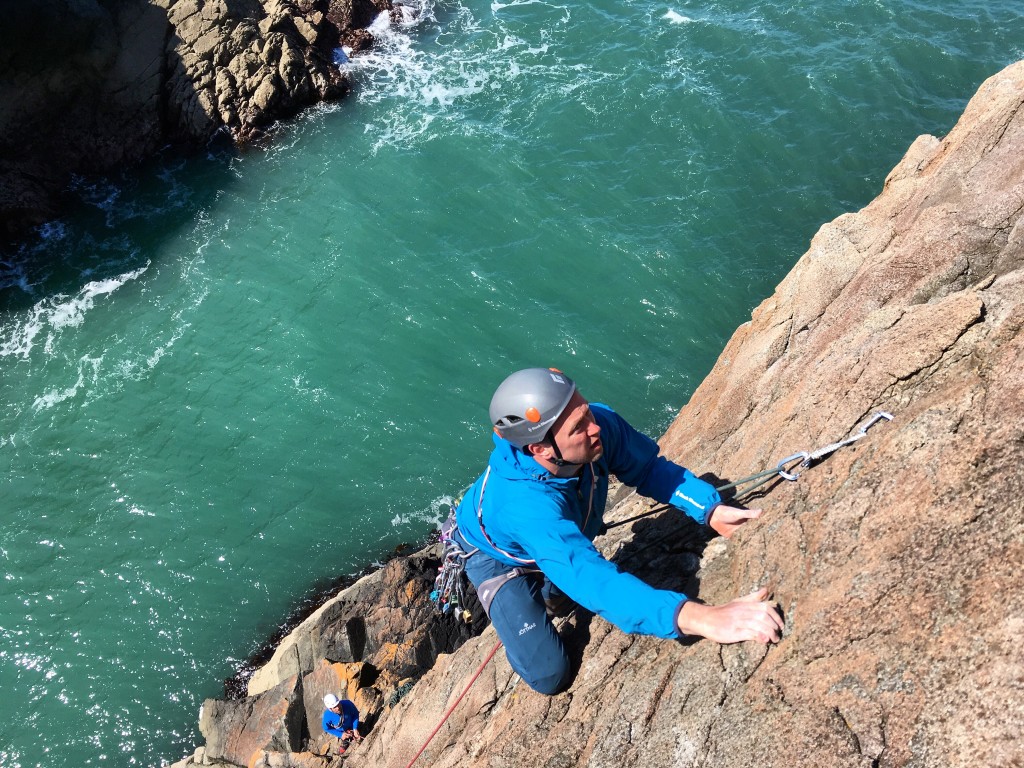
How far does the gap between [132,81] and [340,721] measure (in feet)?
76.4

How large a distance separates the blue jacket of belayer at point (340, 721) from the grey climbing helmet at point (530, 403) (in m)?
7.80

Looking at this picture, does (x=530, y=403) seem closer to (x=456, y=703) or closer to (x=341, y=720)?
(x=456, y=703)

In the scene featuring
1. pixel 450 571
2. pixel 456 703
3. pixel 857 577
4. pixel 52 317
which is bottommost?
pixel 456 703

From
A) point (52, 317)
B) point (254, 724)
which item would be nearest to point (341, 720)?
point (254, 724)

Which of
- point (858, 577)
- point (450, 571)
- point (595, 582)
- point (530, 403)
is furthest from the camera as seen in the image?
point (450, 571)

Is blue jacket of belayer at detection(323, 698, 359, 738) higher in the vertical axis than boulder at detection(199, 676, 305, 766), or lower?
higher

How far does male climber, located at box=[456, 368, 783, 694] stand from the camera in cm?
470

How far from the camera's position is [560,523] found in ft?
16.6

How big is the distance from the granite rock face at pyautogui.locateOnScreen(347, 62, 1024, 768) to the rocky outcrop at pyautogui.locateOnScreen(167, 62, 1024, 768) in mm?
12

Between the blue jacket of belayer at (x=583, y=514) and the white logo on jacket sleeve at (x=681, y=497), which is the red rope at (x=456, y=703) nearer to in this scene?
the blue jacket of belayer at (x=583, y=514)

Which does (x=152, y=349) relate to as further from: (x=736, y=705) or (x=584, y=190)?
(x=736, y=705)

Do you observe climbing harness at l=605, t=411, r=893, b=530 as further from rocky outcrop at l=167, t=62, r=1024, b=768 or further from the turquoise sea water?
the turquoise sea water

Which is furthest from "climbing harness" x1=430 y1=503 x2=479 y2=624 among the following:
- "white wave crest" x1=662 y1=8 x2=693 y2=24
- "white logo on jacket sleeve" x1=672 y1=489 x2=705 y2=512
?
"white wave crest" x1=662 y1=8 x2=693 y2=24

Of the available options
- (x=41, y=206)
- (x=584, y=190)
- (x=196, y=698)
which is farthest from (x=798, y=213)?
(x=41, y=206)
